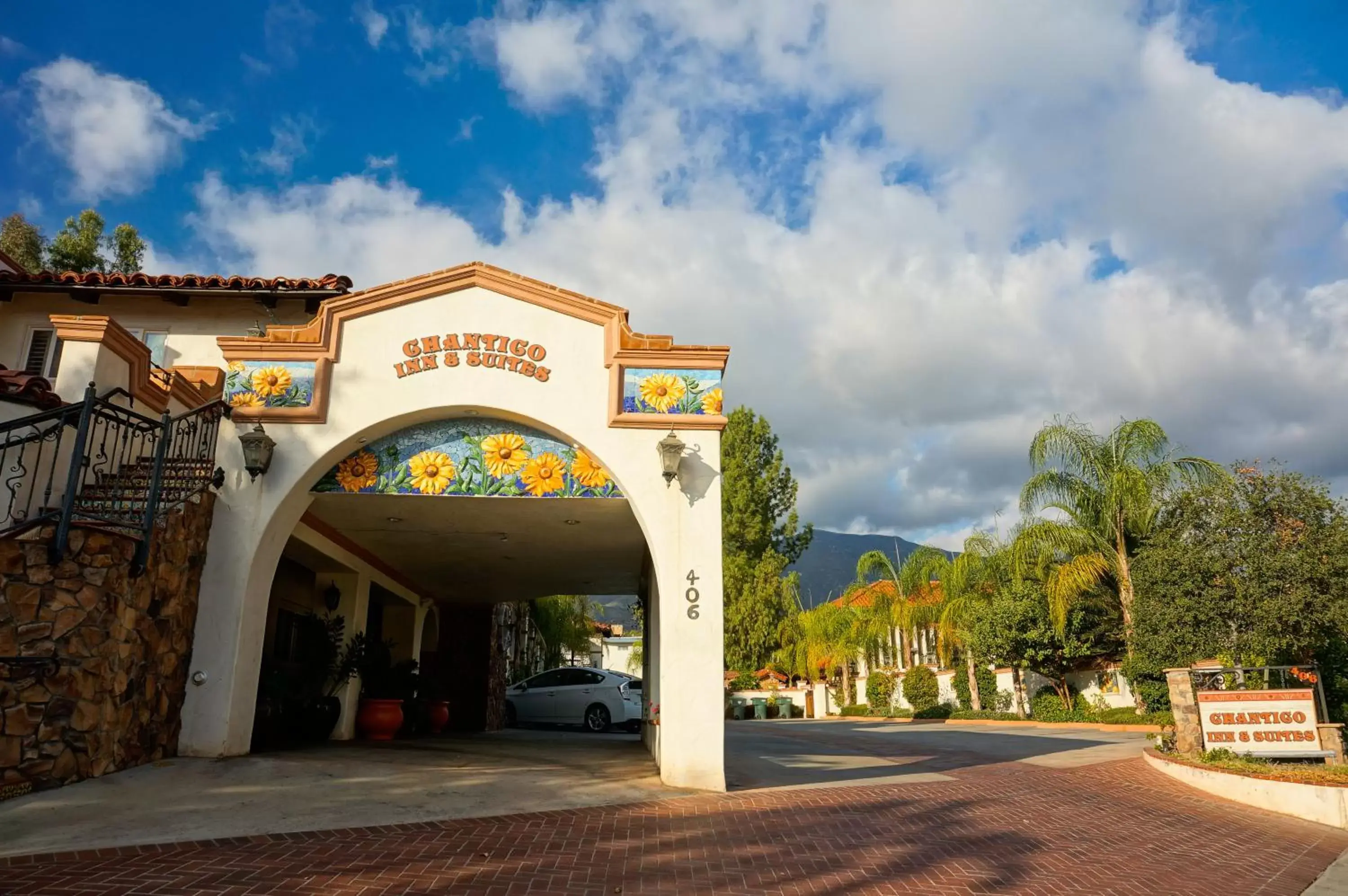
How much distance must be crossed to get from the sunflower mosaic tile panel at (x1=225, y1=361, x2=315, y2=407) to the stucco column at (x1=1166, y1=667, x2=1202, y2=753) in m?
12.3

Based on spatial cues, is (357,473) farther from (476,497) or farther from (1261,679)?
(1261,679)

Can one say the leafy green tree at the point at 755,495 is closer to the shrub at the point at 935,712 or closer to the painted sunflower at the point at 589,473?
the shrub at the point at 935,712

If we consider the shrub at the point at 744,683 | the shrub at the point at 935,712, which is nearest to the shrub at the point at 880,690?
the shrub at the point at 935,712

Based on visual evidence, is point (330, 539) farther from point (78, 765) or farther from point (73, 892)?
point (73, 892)

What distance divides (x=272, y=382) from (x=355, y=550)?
14.7ft

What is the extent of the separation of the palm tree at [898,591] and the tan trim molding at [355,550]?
61.1 feet

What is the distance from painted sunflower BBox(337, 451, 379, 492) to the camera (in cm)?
990

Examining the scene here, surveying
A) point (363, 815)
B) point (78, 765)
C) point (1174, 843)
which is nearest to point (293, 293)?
point (78, 765)

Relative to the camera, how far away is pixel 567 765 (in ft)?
34.7

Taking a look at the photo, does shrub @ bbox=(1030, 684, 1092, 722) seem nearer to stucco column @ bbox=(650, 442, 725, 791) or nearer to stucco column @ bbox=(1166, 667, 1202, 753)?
stucco column @ bbox=(1166, 667, 1202, 753)

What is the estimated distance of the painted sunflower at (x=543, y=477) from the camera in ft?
32.3

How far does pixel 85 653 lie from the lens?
719 centimetres

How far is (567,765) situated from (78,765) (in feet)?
17.1

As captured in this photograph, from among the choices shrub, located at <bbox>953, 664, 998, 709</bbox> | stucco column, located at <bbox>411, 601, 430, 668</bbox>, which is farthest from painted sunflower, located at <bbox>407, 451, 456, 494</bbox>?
shrub, located at <bbox>953, 664, 998, 709</bbox>
